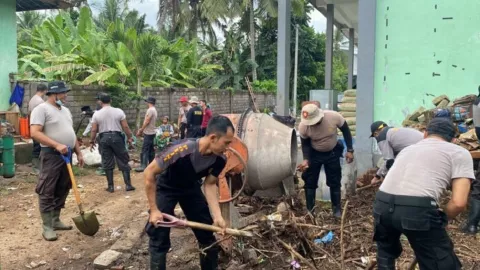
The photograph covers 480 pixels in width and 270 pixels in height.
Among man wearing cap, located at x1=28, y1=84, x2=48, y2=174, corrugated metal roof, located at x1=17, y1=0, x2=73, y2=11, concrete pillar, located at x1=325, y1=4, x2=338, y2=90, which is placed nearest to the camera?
man wearing cap, located at x1=28, y1=84, x2=48, y2=174

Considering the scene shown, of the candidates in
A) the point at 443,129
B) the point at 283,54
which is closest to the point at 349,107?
the point at 283,54

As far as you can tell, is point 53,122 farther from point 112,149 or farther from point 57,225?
point 112,149

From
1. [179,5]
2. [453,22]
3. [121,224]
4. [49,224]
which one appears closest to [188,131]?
[121,224]

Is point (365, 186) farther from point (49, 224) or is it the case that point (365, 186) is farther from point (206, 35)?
point (206, 35)

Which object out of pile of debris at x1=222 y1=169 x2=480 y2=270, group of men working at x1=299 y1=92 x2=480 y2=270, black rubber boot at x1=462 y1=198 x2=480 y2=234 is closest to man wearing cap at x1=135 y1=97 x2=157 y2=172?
pile of debris at x1=222 y1=169 x2=480 y2=270

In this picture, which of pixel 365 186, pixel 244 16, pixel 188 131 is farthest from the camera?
pixel 244 16

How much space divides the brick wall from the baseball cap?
739 cm

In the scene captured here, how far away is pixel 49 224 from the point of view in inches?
209

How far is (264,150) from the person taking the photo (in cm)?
536

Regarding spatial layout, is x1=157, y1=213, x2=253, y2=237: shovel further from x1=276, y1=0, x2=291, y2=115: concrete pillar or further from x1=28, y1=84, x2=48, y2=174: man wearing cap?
x1=276, y1=0, x2=291, y2=115: concrete pillar

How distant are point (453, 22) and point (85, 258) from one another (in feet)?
22.4

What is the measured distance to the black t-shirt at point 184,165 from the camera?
3.47m

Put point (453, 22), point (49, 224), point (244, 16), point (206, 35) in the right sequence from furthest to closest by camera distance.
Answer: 1. point (206, 35)
2. point (244, 16)
3. point (453, 22)
4. point (49, 224)

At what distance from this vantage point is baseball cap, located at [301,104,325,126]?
5809 millimetres
